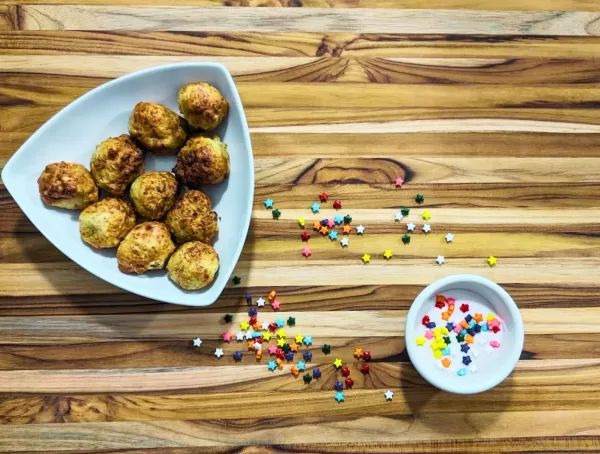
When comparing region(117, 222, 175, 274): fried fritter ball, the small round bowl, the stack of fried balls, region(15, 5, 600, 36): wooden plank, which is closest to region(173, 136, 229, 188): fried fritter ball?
the stack of fried balls

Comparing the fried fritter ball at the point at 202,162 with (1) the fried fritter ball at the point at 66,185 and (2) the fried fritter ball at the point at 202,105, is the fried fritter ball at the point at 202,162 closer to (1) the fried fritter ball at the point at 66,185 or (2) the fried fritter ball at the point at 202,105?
(2) the fried fritter ball at the point at 202,105

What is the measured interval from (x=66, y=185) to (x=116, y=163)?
0.40 ft

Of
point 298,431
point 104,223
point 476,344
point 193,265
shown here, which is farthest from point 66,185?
point 476,344

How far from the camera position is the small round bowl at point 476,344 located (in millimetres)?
1344

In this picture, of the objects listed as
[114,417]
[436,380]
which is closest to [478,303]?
[436,380]

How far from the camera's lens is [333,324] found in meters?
1.47

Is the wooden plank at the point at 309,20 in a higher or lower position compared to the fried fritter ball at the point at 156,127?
higher

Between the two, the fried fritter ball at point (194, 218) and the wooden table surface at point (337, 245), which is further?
the wooden table surface at point (337, 245)

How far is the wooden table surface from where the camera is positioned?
1.45m

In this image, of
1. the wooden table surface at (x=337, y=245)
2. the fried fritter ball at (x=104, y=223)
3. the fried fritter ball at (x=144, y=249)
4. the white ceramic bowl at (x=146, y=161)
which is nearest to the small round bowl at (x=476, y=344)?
the wooden table surface at (x=337, y=245)

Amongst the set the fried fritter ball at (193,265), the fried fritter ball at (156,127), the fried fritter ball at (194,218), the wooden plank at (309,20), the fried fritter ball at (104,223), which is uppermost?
the wooden plank at (309,20)

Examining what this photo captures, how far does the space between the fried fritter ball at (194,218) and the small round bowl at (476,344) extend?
1.69 feet

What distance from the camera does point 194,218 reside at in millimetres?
1322

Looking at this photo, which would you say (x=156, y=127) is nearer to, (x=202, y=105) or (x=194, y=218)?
(x=202, y=105)
